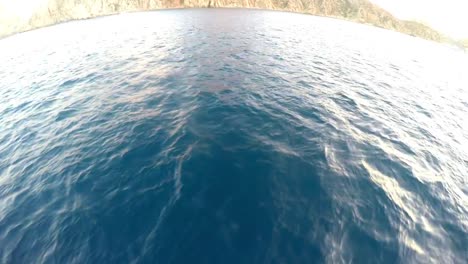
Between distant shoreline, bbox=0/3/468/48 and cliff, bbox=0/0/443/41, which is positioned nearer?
distant shoreline, bbox=0/3/468/48

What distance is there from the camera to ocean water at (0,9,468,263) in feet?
24.5

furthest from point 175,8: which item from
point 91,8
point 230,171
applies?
point 230,171

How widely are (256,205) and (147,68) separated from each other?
75.2 feet

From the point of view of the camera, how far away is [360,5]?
179 m

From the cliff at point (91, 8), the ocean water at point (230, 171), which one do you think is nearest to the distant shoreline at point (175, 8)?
the cliff at point (91, 8)

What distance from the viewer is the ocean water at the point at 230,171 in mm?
7469

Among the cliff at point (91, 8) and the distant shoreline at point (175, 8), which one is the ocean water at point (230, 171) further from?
the cliff at point (91, 8)

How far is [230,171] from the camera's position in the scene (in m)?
10.1

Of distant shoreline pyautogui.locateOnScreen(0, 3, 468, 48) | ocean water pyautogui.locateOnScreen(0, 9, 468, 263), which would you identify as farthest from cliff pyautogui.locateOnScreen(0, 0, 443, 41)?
ocean water pyautogui.locateOnScreen(0, 9, 468, 263)

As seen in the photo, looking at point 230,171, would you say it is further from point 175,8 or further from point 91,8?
point 91,8

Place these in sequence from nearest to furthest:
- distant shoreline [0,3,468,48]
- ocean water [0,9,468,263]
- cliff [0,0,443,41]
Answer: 1. ocean water [0,9,468,263]
2. distant shoreline [0,3,468,48]
3. cliff [0,0,443,41]

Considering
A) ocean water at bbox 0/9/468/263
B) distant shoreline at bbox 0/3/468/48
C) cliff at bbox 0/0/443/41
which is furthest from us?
cliff at bbox 0/0/443/41

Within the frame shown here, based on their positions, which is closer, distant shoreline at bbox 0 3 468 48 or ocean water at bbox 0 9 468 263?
ocean water at bbox 0 9 468 263

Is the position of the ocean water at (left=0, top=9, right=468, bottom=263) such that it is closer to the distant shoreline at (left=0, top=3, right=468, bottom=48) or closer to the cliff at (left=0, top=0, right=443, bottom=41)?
the distant shoreline at (left=0, top=3, right=468, bottom=48)
